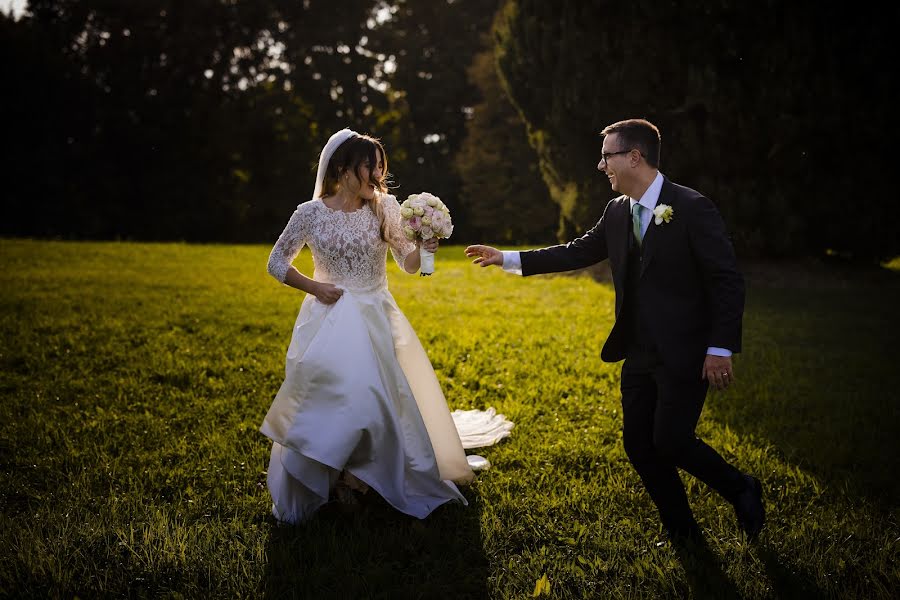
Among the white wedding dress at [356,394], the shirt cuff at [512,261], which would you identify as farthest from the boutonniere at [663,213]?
the white wedding dress at [356,394]

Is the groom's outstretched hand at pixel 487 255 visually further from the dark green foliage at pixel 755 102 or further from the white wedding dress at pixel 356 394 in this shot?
the dark green foliage at pixel 755 102

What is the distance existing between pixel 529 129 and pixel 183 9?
21012mm

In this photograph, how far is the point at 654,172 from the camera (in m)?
3.73

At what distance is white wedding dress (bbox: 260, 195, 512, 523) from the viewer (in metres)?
3.99

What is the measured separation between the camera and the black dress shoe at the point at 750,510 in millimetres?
3818

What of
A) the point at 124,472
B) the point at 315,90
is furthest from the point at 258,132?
the point at 124,472

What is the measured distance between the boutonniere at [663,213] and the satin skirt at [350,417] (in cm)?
171

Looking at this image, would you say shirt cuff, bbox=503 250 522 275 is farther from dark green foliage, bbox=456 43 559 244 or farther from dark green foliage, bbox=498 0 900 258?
dark green foliage, bbox=456 43 559 244

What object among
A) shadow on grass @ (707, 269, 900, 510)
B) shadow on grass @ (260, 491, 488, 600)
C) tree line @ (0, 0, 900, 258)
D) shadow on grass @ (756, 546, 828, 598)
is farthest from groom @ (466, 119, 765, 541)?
tree line @ (0, 0, 900, 258)

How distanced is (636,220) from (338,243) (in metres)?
1.74

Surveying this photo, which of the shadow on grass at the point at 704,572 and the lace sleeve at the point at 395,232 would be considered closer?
the shadow on grass at the point at 704,572

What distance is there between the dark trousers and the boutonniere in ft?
2.31

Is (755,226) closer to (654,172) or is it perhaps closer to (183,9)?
(654,172)

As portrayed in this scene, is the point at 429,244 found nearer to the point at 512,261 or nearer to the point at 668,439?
the point at 512,261
